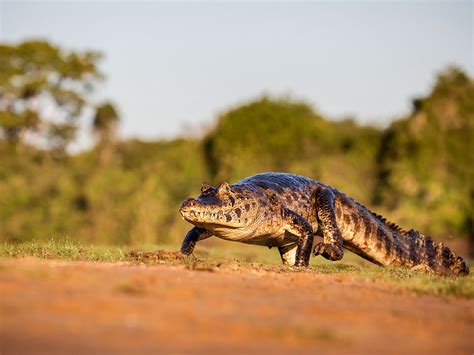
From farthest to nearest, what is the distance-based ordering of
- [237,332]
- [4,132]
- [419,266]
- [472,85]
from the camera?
1. [4,132]
2. [472,85]
3. [419,266]
4. [237,332]

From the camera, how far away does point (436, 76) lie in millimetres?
36625

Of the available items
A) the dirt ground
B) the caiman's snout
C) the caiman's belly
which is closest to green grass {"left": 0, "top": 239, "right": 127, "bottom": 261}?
the caiman's snout

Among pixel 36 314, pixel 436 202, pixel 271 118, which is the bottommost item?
pixel 36 314

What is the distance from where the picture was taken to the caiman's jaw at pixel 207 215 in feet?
34.8

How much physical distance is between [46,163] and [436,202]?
2261 centimetres

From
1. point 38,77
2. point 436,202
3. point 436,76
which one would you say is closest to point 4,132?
point 38,77

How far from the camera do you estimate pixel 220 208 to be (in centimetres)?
1113

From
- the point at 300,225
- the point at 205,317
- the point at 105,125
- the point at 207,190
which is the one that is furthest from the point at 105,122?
the point at 205,317

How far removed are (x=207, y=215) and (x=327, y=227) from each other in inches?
90.9

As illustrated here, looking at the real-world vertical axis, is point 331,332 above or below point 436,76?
below

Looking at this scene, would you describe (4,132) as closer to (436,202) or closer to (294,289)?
(436,202)

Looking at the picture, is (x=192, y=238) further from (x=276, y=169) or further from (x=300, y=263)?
(x=276, y=169)

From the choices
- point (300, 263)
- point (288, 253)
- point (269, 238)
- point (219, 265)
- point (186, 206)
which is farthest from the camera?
point (288, 253)

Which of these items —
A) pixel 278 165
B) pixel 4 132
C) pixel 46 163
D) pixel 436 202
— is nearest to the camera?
pixel 436 202
